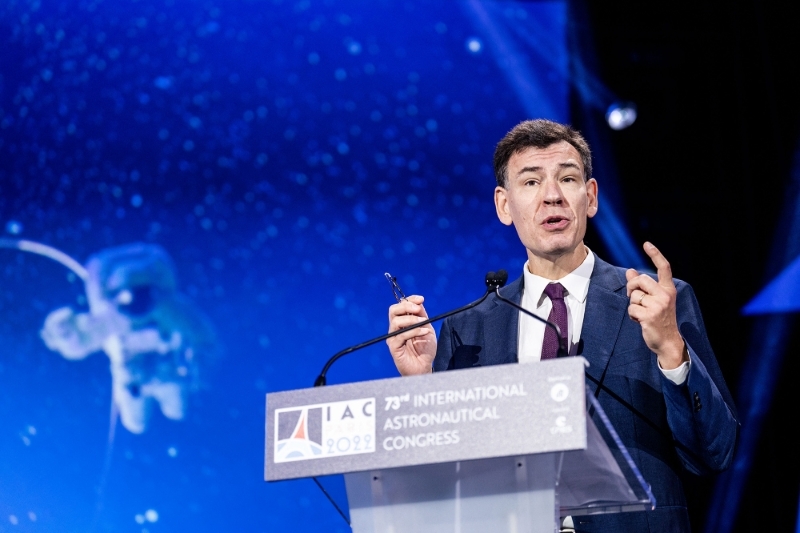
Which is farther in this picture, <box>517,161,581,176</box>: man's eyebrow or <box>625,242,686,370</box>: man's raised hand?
<box>517,161,581,176</box>: man's eyebrow

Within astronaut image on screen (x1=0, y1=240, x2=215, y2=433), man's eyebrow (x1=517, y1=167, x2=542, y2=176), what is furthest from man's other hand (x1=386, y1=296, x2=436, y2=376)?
astronaut image on screen (x1=0, y1=240, x2=215, y2=433)

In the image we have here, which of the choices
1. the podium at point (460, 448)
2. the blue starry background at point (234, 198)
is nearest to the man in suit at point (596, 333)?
the podium at point (460, 448)

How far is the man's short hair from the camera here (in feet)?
7.61

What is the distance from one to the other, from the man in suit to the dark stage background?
1.25m

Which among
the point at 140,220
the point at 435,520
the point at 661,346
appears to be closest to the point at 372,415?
the point at 435,520

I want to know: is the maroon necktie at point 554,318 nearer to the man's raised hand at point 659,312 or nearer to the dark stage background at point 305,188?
the man's raised hand at point 659,312

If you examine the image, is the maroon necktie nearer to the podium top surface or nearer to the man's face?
the man's face

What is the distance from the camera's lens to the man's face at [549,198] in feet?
7.31

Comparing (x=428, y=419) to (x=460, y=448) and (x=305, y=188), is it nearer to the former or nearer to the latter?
(x=460, y=448)

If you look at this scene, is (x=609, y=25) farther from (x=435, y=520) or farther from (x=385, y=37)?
(x=435, y=520)

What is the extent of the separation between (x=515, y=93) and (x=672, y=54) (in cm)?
76

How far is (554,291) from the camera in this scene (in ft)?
7.06

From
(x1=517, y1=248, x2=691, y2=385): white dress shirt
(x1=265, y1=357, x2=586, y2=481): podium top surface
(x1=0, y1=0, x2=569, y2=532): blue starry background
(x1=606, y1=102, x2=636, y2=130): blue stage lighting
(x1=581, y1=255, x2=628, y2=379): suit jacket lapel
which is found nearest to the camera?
(x1=265, y1=357, x2=586, y2=481): podium top surface

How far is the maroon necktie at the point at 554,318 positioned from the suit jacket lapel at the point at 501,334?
0.08m
